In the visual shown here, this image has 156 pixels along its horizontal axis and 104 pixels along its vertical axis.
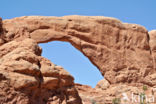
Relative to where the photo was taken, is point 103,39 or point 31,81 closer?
point 31,81

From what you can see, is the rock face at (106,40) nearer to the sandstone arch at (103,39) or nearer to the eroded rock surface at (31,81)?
the sandstone arch at (103,39)

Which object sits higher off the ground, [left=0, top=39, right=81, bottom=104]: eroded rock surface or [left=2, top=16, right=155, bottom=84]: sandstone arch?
[left=2, top=16, right=155, bottom=84]: sandstone arch

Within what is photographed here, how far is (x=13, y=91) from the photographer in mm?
7250

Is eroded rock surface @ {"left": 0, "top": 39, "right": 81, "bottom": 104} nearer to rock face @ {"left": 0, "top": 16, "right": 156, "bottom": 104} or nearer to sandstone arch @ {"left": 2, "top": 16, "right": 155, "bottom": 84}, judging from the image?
rock face @ {"left": 0, "top": 16, "right": 156, "bottom": 104}

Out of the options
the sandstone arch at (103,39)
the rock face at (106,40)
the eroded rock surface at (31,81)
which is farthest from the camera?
the sandstone arch at (103,39)

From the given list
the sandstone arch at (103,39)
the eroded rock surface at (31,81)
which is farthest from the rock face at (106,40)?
the eroded rock surface at (31,81)

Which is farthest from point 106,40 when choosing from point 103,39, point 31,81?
point 31,81

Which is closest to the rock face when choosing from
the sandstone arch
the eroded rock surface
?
the sandstone arch

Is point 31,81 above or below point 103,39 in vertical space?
below

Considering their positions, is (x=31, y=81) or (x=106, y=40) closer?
(x=31, y=81)

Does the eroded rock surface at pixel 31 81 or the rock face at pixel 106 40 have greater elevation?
the rock face at pixel 106 40

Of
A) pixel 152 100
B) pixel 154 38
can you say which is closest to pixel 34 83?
pixel 152 100

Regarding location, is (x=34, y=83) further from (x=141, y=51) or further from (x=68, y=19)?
(x=141, y=51)

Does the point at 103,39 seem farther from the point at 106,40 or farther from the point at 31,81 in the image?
the point at 31,81
